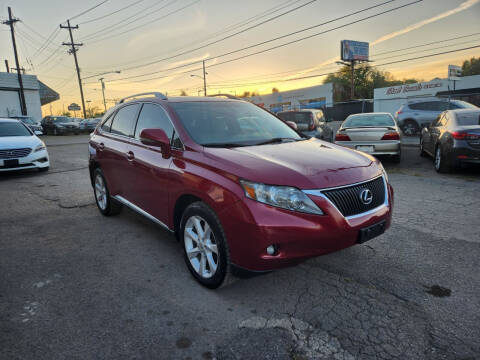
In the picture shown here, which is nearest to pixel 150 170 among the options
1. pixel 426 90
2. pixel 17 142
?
pixel 17 142

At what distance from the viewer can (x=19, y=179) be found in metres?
8.62

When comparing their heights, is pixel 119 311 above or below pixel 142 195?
below

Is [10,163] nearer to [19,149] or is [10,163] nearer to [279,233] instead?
[19,149]

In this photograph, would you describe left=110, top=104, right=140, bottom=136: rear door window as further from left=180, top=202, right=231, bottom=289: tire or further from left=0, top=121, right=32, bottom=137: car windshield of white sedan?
left=0, top=121, right=32, bottom=137: car windshield of white sedan

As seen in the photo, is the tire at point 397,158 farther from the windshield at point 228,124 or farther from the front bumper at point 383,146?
the windshield at point 228,124

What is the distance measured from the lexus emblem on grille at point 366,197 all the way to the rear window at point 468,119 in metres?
5.85

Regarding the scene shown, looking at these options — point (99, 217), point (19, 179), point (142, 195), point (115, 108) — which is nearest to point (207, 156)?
point (142, 195)

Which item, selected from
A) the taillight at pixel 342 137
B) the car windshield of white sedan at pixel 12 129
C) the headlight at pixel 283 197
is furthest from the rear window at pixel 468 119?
the car windshield of white sedan at pixel 12 129

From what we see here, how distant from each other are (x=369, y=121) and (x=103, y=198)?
24.0 feet

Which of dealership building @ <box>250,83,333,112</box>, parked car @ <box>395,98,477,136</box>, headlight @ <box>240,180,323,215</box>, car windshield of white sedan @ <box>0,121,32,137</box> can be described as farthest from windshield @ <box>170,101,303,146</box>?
dealership building @ <box>250,83,333,112</box>

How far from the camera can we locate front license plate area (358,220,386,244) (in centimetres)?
266

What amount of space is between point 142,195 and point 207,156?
50.6 inches

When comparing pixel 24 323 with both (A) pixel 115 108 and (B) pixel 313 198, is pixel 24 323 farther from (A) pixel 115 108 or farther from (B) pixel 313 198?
(A) pixel 115 108

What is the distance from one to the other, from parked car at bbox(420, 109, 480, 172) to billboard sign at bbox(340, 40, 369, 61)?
39430 millimetres
